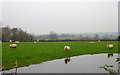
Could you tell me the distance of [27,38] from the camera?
65.7 feet

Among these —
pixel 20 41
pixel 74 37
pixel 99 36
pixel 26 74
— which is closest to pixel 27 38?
pixel 20 41

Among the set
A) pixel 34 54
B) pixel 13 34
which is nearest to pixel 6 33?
pixel 13 34

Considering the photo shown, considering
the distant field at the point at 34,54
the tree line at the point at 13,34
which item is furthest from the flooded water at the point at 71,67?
the tree line at the point at 13,34

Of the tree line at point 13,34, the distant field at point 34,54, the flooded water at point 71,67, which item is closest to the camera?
the flooded water at point 71,67

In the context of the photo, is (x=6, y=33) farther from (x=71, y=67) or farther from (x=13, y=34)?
(x=71, y=67)

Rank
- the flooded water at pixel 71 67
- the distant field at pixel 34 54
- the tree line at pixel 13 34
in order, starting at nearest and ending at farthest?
the flooded water at pixel 71 67, the distant field at pixel 34 54, the tree line at pixel 13 34

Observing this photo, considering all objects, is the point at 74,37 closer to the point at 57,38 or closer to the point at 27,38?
the point at 57,38

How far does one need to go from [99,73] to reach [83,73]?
471 mm

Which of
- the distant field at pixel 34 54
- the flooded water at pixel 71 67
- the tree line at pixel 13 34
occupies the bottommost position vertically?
the flooded water at pixel 71 67

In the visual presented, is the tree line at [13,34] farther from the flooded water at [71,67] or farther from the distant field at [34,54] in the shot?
the flooded water at [71,67]

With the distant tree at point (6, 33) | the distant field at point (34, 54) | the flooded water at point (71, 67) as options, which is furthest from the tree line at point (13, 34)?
the flooded water at point (71, 67)

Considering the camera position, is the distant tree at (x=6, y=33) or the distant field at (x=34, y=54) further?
the distant tree at (x=6, y=33)

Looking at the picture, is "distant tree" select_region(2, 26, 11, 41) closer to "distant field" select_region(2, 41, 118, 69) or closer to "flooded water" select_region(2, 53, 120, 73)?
"distant field" select_region(2, 41, 118, 69)

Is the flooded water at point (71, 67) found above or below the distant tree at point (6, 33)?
Result: below
